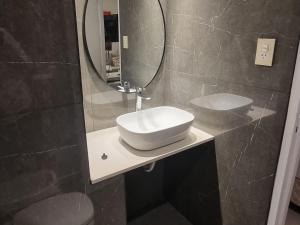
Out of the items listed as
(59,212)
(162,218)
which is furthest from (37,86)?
(162,218)

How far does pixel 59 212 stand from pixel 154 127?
85 centimetres

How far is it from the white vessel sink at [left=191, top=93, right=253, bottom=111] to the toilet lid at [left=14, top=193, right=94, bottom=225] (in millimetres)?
888

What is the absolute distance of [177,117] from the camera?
1.53m

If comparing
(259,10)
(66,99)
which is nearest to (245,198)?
(259,10)

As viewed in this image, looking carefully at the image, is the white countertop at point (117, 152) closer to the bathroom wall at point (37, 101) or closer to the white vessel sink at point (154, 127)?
the white vessel sink at point (154, 127)

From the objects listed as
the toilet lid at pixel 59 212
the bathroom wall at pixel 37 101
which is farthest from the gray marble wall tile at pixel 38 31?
the toilet lid at pixel 59 212

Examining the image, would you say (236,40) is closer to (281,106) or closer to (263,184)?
(281,106)

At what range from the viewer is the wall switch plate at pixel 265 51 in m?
0.98

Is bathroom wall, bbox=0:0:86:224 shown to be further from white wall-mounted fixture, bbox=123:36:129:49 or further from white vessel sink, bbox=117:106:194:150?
white wall-mounted fixture, bbox=123:36:129:49

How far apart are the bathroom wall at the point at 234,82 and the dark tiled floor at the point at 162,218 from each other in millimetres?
364

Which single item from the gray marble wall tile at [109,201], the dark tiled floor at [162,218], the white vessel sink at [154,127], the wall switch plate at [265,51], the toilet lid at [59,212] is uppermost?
the wall switch plate at [265,51]

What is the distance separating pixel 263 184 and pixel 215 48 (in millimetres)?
790

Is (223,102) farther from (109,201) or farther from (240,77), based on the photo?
(109,201)

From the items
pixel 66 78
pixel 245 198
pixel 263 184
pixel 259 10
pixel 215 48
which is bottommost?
pixel 245 198
